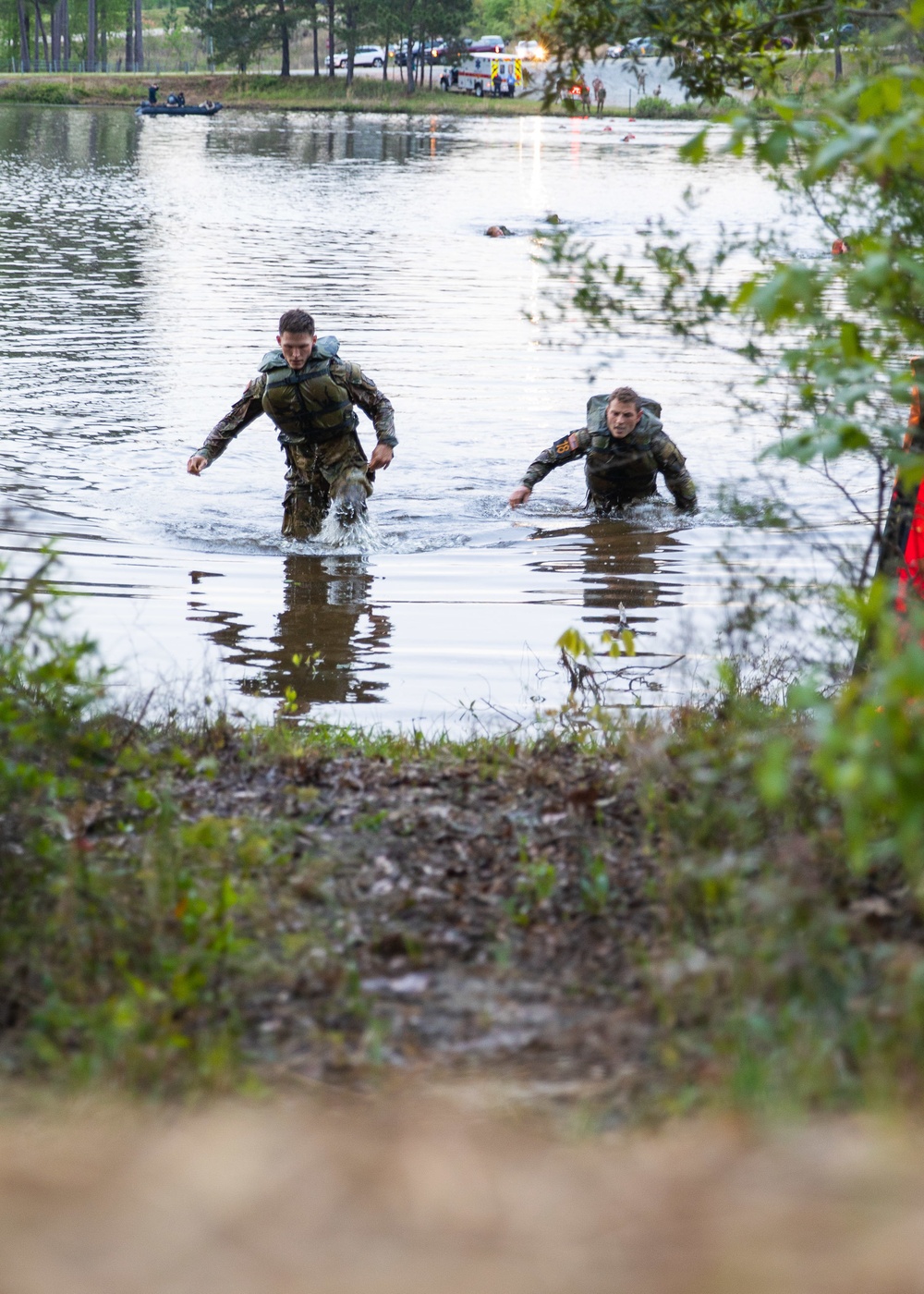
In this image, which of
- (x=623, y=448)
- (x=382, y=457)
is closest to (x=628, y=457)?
(x=623, y=448)

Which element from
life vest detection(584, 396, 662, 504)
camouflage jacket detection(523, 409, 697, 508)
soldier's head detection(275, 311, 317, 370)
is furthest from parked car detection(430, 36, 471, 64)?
soldier's head detection(275, 311, 317, 370)

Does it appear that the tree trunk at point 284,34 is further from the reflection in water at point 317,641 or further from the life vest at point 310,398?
the reflection in water at point 317,641

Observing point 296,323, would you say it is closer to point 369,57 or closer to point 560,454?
point 560,454

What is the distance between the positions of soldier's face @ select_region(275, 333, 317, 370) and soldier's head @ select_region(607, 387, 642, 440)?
229 cm

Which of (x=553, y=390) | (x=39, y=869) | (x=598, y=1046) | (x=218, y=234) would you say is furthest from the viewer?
(x=218, y=234)

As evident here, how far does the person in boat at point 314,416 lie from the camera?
10062mm

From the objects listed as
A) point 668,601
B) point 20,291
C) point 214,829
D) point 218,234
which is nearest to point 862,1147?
point 214,829

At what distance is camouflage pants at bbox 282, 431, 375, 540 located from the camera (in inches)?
420

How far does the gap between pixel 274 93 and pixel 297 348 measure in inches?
3431

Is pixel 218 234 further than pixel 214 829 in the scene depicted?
Yes

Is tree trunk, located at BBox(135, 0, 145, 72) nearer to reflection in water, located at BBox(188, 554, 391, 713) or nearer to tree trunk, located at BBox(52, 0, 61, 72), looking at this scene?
tree trunk, located at BBox(52, 0, 61, 72)

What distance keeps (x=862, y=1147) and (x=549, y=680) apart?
17.3 feet

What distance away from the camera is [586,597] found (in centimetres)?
947

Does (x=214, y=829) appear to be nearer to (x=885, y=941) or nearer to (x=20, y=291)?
(x=885, y=941)
